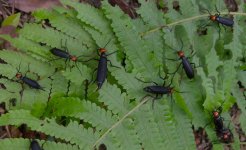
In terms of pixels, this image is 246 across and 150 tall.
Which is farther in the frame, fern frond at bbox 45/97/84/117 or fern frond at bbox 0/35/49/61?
fern frond at bbox 0/35/49/61

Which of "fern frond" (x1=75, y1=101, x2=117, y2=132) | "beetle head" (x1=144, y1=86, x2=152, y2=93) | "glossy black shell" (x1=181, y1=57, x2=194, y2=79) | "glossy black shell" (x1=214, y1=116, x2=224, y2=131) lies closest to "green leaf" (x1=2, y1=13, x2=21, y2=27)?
"fern frond" (x1=75, y1=101, x2=117, y2=132)

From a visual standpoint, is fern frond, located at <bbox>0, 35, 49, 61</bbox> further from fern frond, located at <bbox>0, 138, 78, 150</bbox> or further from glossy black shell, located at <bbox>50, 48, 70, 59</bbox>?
fern frond, located at <bbox>0, 138, 78, 150</bbox>

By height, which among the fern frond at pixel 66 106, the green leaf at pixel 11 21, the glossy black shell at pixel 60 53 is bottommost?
the fern frond at pixel 66 106

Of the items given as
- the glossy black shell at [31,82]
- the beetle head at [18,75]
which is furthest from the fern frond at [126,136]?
the beetle head at [18,75]

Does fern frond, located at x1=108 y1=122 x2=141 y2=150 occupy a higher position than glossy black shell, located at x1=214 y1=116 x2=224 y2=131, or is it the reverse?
glossy black shell, located at x1=214 y1=116 x2=224 y2=131

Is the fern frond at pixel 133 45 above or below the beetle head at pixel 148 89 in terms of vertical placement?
above

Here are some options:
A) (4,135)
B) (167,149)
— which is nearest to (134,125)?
(167,149)

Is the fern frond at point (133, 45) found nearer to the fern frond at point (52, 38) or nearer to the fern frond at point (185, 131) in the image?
the fern frond at point (52, 38)

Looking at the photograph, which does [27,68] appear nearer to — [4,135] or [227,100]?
[4,135]

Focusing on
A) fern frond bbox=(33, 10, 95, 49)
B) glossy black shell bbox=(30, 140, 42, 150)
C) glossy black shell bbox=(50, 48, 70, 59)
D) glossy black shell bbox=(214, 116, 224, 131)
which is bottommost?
glossy black shell bbox=(30, 140, 42, 150)

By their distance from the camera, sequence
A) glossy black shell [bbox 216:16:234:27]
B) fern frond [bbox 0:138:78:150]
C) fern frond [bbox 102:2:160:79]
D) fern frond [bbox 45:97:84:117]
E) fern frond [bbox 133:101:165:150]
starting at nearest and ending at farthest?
fern frond [bbox 0:138:78:150], fern frond [bbox 45:97:84:117], fern frond [bbox 133:101:165:150], fern frond [bbox 102:2:160:79], glossy black shell [bbox 216:16:234:27]
